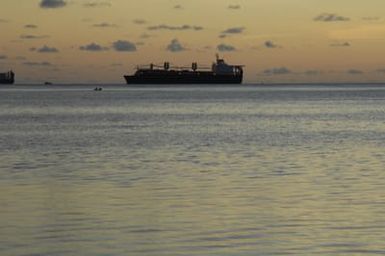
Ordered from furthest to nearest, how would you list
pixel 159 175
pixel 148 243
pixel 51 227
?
1. pixel 159 175
2. pixel 51 227
3. pixel 148 243

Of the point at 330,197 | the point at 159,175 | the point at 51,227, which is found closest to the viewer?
the point at 51,227

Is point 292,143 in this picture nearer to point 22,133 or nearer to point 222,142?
point 222,142

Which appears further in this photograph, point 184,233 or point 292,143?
point 292,143

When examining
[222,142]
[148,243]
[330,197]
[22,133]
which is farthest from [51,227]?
[22,133]

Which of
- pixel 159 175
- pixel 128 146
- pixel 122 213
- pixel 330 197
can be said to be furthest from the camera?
pixel 128 146

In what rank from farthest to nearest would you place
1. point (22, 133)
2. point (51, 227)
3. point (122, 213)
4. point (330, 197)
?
point (22, 133) < point (330, 197) < point (122, 213) < point (51, 227)

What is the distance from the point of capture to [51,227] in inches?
851

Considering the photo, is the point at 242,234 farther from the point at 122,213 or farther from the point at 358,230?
the point at 122,213

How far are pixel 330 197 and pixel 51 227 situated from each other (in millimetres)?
8185

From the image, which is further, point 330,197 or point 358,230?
point 330,197

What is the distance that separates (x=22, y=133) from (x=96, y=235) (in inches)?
1782

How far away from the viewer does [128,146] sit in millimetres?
50656

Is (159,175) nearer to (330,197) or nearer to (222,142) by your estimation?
(330,197)

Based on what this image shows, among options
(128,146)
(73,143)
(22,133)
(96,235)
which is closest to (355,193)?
(96,235)
